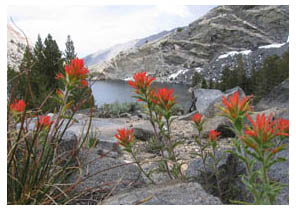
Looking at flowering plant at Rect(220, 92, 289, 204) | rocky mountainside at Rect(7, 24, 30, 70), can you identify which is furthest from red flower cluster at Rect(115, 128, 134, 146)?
rocky mountainside at Rect(7, 24, 30, 70)

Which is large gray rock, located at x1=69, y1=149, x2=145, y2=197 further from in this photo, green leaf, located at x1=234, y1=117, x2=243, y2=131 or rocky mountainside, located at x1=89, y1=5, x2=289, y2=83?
rocky mountainside, located at x1=89, y1=5, x2=289, y2=83

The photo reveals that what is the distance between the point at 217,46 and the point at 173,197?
10599mm

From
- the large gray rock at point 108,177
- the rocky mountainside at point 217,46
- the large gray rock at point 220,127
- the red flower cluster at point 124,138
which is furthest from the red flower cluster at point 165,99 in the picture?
the rocky mountainside at point 217,46

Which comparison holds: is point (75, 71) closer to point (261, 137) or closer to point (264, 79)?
point (261, 137)

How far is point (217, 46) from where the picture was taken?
1070cm

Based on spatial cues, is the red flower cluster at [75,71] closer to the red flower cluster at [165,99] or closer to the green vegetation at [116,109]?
the red flower cluster at [165,99]

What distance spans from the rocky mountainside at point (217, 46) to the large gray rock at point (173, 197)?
2383 millimetres

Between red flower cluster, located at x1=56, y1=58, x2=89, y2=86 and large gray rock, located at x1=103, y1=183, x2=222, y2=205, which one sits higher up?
red flower cluster, located at x1=56, y1=58, x2=89, y2=86

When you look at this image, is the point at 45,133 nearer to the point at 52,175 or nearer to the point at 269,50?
the point at 52,175

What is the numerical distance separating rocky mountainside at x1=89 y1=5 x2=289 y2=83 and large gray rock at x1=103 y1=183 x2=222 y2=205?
2383mm

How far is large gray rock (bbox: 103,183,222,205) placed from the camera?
82cm
